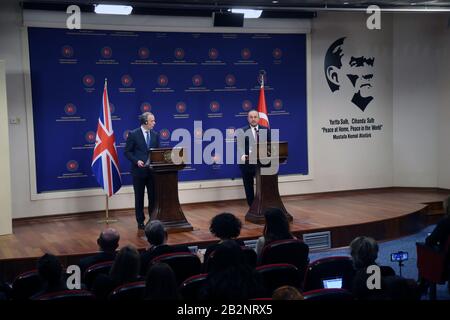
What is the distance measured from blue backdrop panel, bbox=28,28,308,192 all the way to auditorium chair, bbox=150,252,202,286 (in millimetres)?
4539

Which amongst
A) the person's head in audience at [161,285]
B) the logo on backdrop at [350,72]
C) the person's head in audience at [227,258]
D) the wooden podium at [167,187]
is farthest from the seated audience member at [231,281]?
the logo on backdrop at [350,72]

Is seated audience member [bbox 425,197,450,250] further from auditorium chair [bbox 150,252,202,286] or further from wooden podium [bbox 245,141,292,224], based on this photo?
wooden podium [bbox 245,141,292,224]

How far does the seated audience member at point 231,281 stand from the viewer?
2.93 m

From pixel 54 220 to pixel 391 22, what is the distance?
652 centimetres

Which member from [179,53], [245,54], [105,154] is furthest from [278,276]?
[245,54]

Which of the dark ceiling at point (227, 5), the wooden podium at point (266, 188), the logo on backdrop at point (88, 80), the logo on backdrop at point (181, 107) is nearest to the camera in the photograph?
the wooden podium at point (266, 188)

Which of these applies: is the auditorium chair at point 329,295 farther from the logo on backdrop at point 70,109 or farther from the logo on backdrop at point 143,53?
the logo on backdrop at point 143,53

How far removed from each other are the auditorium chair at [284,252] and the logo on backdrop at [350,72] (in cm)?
589

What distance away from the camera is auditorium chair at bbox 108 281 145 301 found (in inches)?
125

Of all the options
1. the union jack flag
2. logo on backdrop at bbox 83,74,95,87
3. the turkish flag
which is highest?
logo on backdrop at bbox 83,74,95,87

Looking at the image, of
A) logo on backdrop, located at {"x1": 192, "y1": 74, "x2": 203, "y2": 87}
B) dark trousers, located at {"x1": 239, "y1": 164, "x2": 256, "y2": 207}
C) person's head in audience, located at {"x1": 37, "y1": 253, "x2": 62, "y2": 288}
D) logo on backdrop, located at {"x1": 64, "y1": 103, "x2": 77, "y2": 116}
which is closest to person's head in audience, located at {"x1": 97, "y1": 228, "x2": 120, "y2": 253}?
person's head in audience, located at {"x1": 37, "y1": 253, "x2": 62, "y2": 288}
